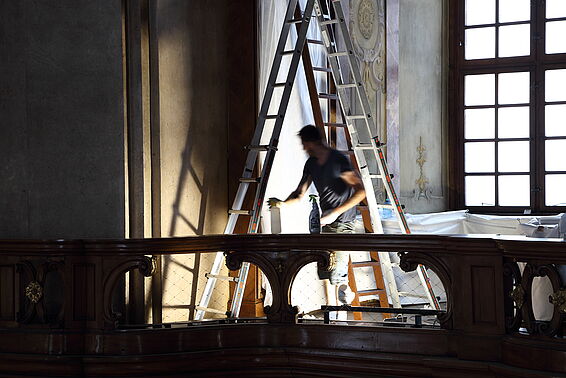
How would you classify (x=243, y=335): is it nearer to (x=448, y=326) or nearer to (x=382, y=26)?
(x=448, y=326)

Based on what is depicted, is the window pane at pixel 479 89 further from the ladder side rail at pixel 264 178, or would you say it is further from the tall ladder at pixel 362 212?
the ladder side rail at pixel 264 178

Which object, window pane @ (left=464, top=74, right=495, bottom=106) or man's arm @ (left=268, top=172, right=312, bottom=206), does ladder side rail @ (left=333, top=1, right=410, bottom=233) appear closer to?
man's arm @ (left=268, top=172, right=312, bottom=206)

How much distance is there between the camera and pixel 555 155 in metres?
10.3

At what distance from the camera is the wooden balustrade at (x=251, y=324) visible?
4.69 metres

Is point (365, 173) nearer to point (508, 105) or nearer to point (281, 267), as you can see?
point (281, 267)

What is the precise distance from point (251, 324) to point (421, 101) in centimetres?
577

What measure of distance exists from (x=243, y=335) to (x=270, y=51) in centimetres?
256

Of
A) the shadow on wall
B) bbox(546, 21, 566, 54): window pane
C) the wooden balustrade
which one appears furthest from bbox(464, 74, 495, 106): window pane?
the wooden balustrade

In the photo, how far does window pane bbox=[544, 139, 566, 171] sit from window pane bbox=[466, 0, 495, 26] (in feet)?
5.56

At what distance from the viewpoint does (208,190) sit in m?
6.57

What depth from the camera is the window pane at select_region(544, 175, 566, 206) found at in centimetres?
1026

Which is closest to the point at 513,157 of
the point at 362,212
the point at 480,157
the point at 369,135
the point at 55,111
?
the point at 480,157

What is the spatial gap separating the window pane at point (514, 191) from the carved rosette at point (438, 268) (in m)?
5.84

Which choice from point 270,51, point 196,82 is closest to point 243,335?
point 196,82
